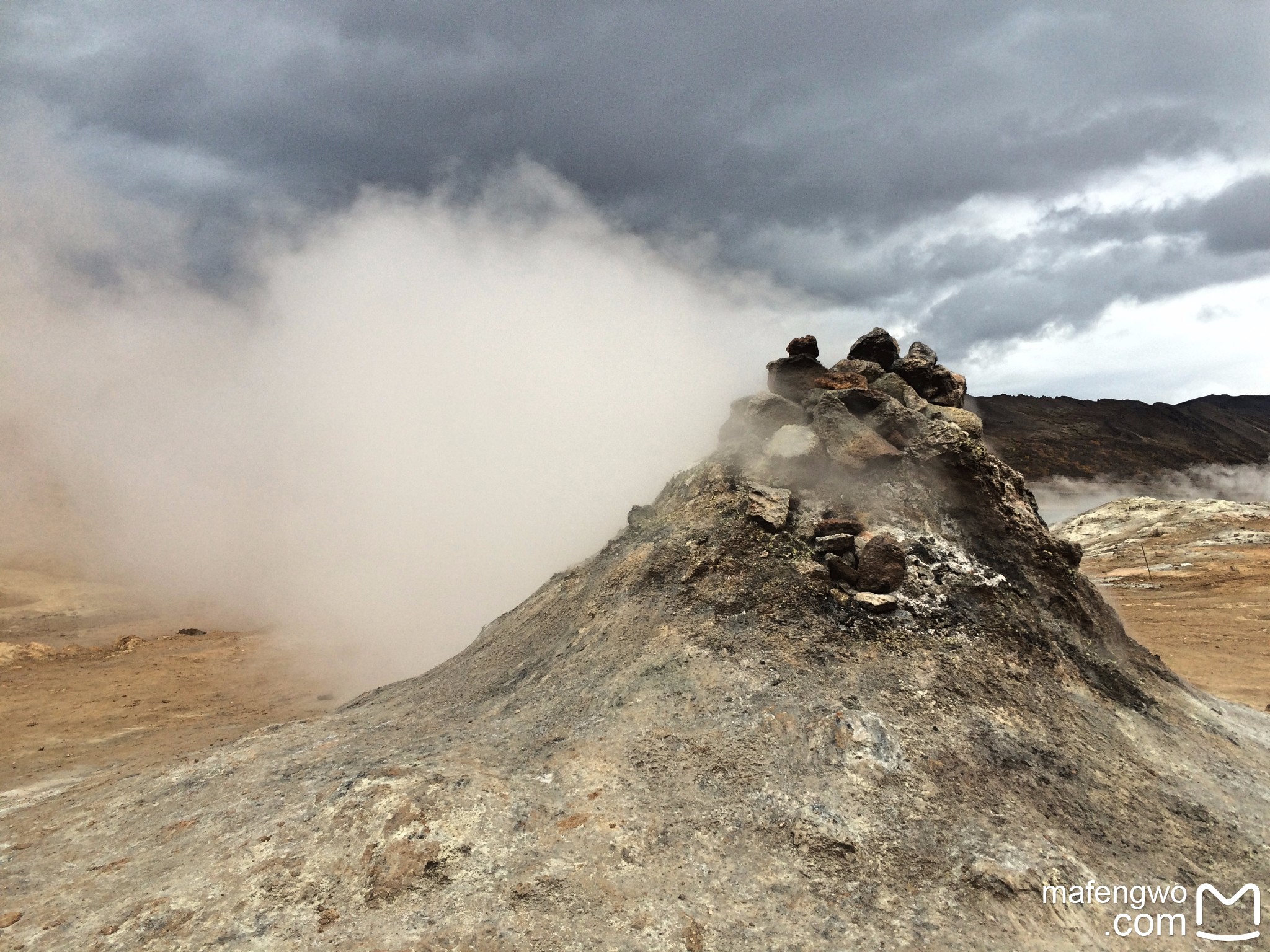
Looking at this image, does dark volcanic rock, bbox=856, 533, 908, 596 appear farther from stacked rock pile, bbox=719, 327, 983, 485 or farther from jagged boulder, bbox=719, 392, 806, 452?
jagged boulder, bbox=719, 392, 806, 452

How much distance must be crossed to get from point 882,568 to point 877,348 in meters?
2.60

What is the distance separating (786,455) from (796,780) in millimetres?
2431

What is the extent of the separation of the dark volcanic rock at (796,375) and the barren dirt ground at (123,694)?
527 cm

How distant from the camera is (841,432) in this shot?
518 centimetres

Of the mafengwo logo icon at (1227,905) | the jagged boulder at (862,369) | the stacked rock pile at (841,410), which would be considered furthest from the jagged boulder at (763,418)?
the mafengwo logo icon at (1227,905)

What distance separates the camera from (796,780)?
3.45 m

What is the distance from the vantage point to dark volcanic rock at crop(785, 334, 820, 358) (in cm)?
602

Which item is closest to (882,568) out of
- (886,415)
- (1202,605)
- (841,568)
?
(841,568)

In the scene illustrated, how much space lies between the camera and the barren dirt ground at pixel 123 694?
6797 millimetres

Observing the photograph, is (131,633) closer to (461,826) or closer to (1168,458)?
(461,826)

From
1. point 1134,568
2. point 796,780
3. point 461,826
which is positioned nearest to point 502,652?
point 461,826

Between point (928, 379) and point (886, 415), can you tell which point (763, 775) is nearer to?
point (886, 415)

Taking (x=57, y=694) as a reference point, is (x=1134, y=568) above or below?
below

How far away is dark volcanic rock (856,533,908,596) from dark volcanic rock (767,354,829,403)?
5.98 feet
